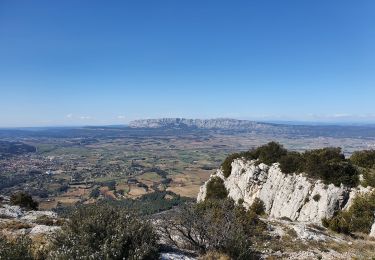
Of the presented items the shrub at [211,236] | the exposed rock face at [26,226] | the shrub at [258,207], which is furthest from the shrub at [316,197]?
the exposed rock face at [26,226]

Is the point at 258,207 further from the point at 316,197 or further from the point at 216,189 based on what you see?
the point at 216,189

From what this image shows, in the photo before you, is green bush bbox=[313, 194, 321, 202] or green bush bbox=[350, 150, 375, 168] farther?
green bush bbox=[350, 150, 375, 168]

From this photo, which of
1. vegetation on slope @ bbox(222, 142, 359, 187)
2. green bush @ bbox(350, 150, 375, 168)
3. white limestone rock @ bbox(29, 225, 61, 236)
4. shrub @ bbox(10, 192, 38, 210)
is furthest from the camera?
green bush @ bbox(350, 150, 375, 168)

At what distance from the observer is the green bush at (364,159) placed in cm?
3725

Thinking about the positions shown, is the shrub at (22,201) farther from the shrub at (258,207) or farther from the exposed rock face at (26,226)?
the shrub at (258,207)

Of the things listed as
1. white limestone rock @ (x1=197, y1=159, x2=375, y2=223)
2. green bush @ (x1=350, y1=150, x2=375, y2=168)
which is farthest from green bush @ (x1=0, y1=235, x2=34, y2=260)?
green bush @ (x1=350, y1=150, x2=375, y2=168)

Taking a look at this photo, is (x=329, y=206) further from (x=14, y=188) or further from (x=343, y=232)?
(x=14, y=188)

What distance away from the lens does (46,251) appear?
41.3ft

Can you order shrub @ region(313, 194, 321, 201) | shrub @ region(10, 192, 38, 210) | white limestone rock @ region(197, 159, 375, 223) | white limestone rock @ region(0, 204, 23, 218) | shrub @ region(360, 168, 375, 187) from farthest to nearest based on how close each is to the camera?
shrub @ region(313, 194, 321, 201) → white limestone rock @ region(197, 159, 375, 223) → shrub @ region(360, 168, 375, 187) → shrub @ region(10, 192, 38, 210) → white limestone rock @ region(0, 204, 23, 218)

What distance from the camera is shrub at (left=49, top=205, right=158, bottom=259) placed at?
11328 mm

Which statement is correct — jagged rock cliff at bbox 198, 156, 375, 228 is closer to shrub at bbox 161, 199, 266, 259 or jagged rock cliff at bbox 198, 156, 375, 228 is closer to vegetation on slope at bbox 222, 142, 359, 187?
vegetation on slope at bbox 222, 142, 359, 187

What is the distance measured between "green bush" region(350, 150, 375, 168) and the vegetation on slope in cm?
116

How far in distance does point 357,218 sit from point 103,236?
72.8ft

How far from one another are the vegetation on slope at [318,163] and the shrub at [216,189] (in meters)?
6.53
